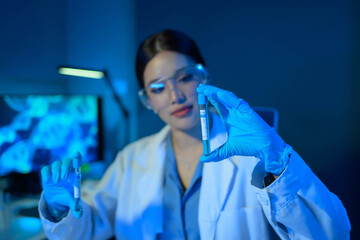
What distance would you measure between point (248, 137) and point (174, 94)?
41 cm

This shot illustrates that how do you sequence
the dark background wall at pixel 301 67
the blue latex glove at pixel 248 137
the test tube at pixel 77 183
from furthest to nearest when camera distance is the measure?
the dark background wall at pixel 301 67 → the test tube at pixel 77 183 → the blue latex glove at pixel 248 137

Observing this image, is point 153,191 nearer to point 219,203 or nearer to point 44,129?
point 219,203

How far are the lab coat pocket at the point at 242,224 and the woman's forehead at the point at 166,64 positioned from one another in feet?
2.01

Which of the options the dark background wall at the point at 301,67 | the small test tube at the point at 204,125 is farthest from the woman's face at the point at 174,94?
the dark background wall at the point at 301,67

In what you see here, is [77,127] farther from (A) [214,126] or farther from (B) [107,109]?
(A) [214,126]

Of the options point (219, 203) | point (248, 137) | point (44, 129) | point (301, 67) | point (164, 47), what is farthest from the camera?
point (44, 129)

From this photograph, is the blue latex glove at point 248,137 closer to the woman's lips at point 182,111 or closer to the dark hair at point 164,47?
the woman's lips at point 182,111

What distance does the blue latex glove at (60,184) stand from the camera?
96 centimetres

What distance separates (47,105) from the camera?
163 centimetres

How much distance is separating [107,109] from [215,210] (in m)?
1.38

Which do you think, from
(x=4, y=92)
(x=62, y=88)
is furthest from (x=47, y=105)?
(x=62, y=88)

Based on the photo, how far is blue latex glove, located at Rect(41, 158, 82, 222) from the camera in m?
0.96

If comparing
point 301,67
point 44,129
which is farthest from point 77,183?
point 301,67

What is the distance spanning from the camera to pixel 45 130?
162 cm
